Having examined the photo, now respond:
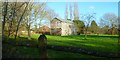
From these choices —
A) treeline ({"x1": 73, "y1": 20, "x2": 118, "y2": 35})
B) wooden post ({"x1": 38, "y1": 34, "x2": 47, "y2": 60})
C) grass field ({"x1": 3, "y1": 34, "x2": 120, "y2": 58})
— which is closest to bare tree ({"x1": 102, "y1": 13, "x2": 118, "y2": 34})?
treeline ({"x1": 73, "y1": 20, "x2": 118, "y2": 35})

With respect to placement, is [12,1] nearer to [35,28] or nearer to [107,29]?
[35,28]

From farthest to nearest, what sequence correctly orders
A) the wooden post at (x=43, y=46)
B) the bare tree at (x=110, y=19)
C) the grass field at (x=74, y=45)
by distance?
the bare tree at (x=110, y=19) < the grass field at (x=74, y=45) < the wooden post at (x=43, y=46)

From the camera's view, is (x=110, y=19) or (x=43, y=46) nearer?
(x=43, y=46)

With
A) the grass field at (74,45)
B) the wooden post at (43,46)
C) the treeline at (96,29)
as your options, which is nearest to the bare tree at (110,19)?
the treeline at (96,29)

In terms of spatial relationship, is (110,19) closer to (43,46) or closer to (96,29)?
(96,29)

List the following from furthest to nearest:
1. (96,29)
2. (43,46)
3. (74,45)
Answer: (96,29) < (74,45) < (43,46)

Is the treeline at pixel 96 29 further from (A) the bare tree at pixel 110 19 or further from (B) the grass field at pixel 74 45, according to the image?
(B) the grass field at pixel 74 45

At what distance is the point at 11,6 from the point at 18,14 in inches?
13.3

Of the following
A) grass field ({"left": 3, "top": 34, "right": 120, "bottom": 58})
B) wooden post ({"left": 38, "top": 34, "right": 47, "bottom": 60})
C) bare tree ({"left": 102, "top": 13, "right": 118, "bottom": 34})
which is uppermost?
bare tree ({"left": 102, "top": 13, "right": 118, "bottom": 34})

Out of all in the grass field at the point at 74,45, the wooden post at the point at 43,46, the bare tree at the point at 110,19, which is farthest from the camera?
the bare tree at the point at 110,19

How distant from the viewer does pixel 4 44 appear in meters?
5.25

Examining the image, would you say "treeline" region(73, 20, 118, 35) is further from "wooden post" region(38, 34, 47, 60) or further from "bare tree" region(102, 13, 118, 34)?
"wooden post" region(38, 34, 47, 60)

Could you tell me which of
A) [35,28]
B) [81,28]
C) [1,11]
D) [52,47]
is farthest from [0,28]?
[81,28]

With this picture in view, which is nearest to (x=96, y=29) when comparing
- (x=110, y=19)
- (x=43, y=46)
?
(x=110, y=19)
